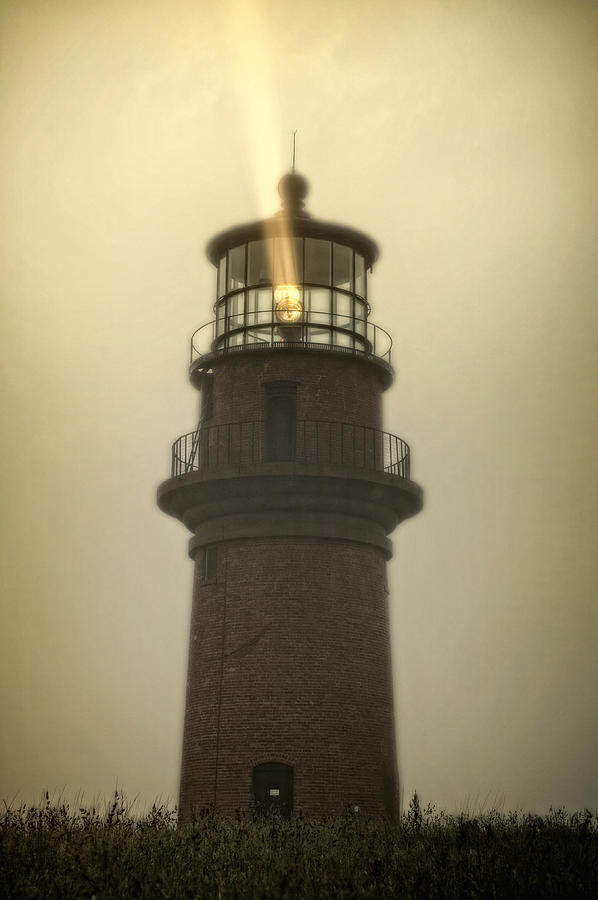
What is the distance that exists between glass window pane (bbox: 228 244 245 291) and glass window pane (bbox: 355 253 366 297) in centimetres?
217

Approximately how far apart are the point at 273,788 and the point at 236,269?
31.5ft

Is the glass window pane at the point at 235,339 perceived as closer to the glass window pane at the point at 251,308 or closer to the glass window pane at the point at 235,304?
the glass window pane at the point at 251,308

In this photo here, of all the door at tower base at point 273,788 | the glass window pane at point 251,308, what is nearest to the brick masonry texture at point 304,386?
the glass window pane at point 251,308

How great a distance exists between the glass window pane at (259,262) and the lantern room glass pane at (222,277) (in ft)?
2.10

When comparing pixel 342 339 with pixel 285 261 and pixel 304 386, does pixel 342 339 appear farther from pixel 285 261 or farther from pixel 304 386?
pixel 285 261

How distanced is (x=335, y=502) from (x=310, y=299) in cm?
392

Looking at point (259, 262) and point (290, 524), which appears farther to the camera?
point (259, 262)

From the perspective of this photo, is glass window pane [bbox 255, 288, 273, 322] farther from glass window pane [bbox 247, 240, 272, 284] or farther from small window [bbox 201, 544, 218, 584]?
small window [bbox 201, 544, 218, 584]

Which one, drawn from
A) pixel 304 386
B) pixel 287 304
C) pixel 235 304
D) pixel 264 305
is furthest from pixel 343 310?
pixel 235 304

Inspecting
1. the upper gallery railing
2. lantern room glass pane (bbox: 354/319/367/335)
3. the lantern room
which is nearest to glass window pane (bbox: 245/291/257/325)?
the lantern room

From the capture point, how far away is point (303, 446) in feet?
65.0

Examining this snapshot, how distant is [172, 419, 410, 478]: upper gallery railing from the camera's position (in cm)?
1981

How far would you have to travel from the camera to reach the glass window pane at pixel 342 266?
21.1 m

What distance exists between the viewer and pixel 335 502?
19.4 metres
